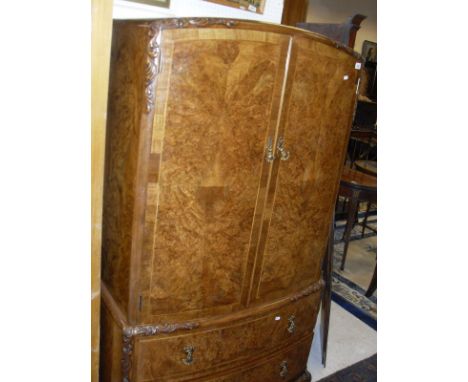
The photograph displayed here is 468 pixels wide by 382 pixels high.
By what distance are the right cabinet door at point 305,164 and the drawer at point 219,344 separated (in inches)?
4.6

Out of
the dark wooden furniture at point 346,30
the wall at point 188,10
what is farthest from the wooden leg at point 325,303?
the wall at point 188,10

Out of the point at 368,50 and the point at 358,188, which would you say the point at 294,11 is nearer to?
the point at 358,188

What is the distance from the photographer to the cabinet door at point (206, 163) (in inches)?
46.0

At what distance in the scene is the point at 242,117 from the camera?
129 cm

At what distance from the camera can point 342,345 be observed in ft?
8.02

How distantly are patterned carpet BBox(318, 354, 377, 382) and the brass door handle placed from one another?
4.56 feet

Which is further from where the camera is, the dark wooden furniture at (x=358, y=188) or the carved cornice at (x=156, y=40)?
the dark wooden furniture at (x=358, y=188)

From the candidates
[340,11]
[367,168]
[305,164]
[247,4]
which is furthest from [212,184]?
[340,11]

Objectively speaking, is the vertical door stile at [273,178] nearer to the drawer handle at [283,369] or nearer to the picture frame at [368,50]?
the drawer handle at [283,369]

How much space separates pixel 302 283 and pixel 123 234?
0.91m

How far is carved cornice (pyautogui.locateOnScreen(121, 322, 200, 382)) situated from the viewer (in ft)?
→ 4.56

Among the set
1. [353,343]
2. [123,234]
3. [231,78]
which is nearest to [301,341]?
[353,343]

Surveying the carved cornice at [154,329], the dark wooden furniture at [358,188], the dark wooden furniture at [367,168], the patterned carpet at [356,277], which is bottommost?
the patterned carpet at [356,277]
